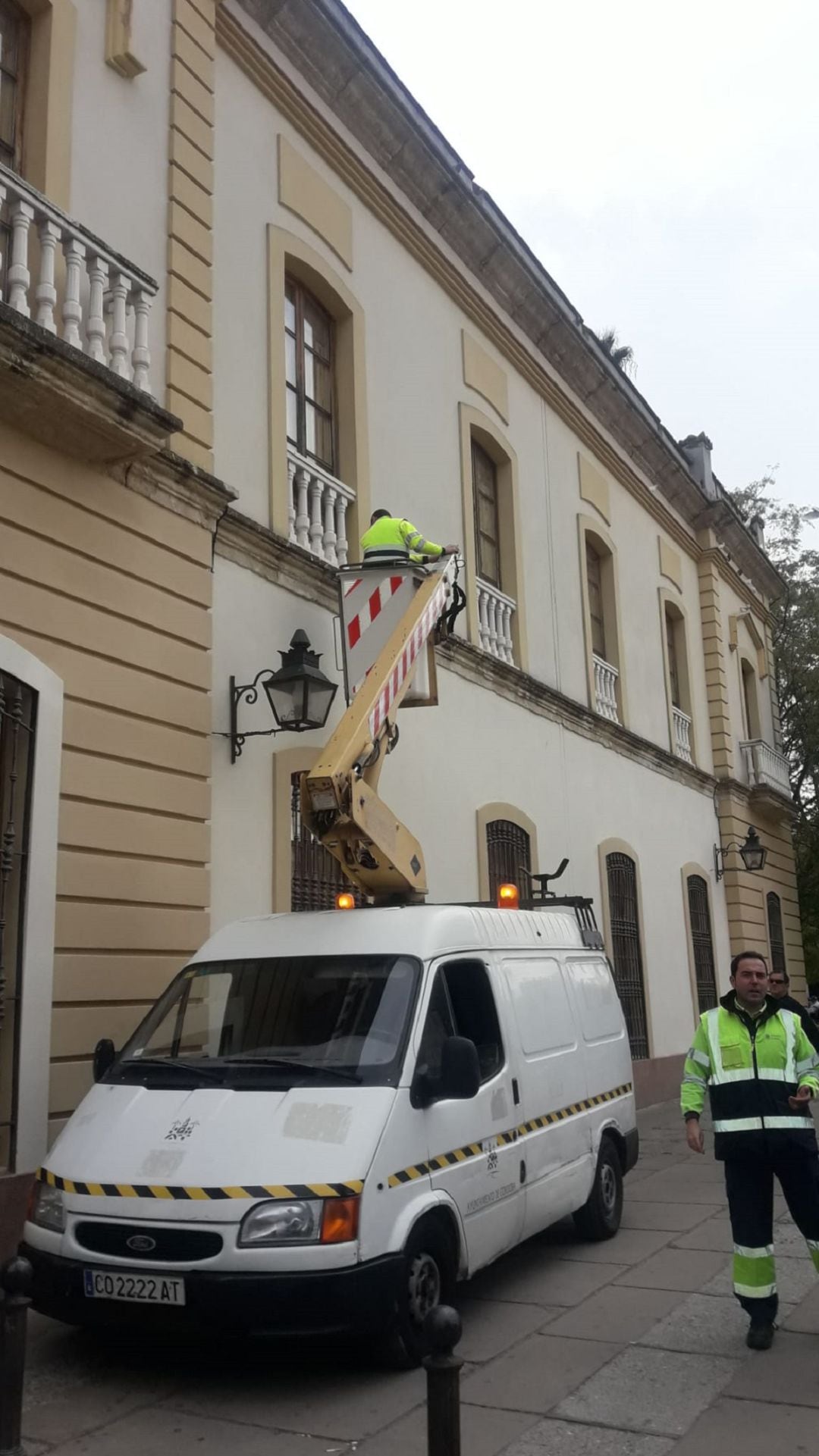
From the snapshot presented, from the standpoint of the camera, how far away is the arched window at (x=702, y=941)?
18.0m

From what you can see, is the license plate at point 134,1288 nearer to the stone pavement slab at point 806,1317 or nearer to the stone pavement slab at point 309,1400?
the stone pavement slab at point 309,1400

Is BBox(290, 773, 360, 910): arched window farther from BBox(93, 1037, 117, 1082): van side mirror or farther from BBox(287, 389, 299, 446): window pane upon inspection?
BBox(93, 1037, 117, 1082): van side mirror

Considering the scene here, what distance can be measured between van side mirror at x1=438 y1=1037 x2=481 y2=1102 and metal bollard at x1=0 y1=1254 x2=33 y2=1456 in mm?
2029

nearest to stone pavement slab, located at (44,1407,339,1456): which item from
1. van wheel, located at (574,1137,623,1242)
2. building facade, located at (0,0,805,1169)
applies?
building facade, located at (0,0,805,1169)

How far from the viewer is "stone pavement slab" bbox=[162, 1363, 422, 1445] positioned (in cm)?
446

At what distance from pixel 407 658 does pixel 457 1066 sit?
3093mm

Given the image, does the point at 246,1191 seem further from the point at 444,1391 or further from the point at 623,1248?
the point at 623,1248

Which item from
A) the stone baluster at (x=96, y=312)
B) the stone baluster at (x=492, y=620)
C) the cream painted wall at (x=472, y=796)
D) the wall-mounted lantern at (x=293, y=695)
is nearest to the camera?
the stone baluster at (x=96, y=312)

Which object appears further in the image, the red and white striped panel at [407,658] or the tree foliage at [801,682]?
the tree foliage at [801,682]

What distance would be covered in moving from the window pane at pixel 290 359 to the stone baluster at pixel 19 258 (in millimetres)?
3472

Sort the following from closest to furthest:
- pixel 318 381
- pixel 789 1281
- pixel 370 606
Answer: pixel 789 1281
pixel 370 606
pixel 318 381

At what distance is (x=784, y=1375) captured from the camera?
4.99 m

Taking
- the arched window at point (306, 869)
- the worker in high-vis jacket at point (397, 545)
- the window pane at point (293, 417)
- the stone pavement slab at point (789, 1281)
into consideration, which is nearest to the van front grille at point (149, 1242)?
the stone pavement slab at point (789, 1281)

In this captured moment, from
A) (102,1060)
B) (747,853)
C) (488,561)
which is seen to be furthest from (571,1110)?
(747,853)
